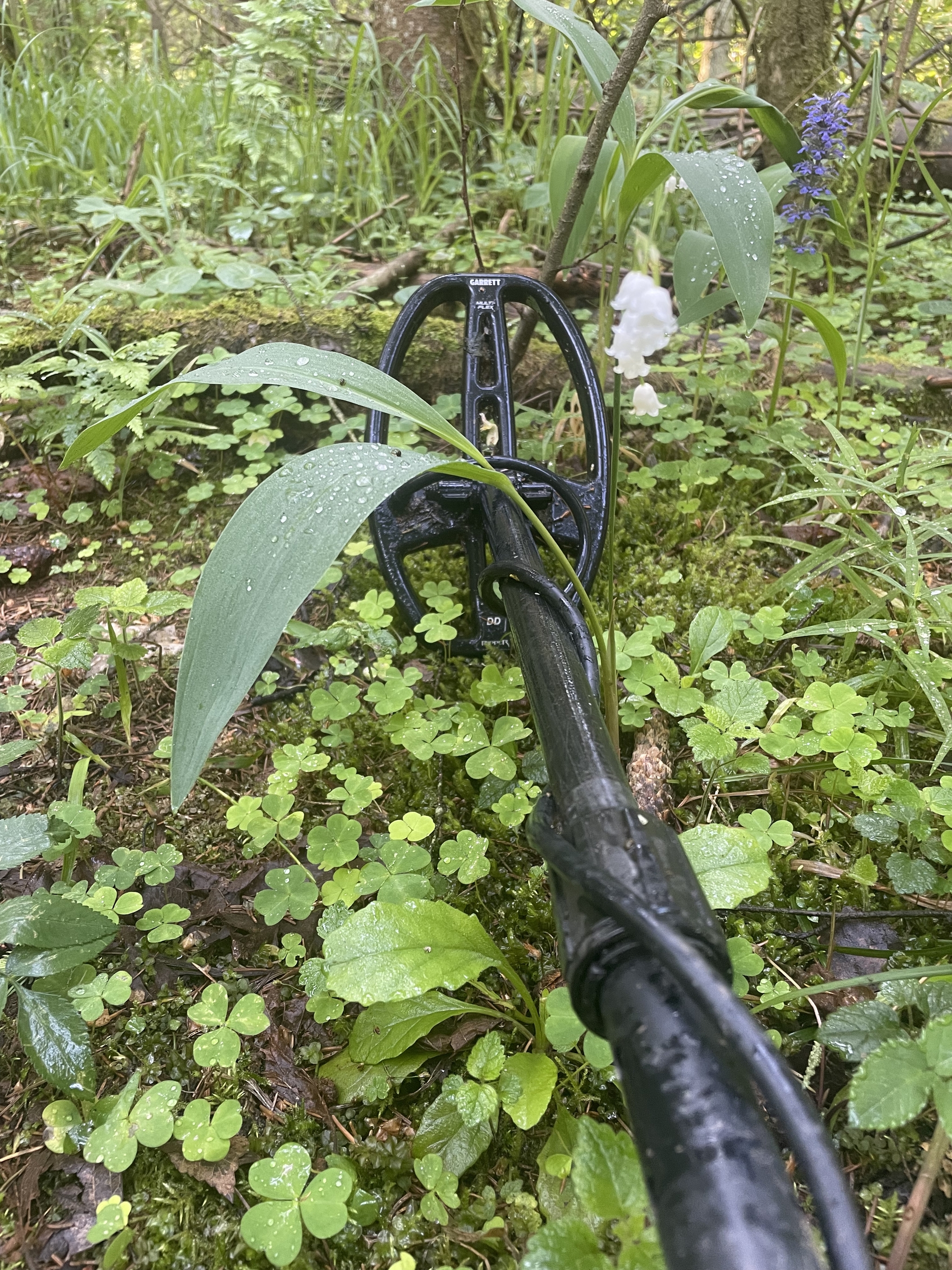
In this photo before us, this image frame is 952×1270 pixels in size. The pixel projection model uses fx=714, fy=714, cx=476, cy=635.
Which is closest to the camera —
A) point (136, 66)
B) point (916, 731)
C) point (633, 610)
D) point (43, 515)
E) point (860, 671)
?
point (916, 731)

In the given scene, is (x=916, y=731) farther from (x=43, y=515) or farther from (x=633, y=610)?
(x=43, y=515)

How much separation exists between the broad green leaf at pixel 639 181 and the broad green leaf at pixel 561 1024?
1105 millimetres

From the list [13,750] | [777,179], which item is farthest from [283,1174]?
[777,179]

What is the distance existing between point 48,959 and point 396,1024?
476mm

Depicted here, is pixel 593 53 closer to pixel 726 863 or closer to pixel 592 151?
pixel 592 151

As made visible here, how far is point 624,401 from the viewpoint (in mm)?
2086

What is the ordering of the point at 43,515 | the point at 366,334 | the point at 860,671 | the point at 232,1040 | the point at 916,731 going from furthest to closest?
the point at 366,334
the point at 43,515
the point at 860,671
the point at 916,731
the point at 232,1040

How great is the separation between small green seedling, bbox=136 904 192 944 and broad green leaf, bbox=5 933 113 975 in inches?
4.7

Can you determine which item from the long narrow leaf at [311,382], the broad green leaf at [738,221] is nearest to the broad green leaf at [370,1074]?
the long narrow leaf at [311,382]

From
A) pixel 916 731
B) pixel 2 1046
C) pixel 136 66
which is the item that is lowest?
pixel 2 1046

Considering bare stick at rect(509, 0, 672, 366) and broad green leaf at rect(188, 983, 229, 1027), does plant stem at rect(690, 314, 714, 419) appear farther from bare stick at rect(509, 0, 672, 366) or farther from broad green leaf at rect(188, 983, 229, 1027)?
broad green leaf at rect(188, 983, 229, 1027)

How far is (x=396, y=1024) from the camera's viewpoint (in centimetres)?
95

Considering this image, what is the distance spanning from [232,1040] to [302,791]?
450mm

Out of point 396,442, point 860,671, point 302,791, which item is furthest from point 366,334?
point 860,671
